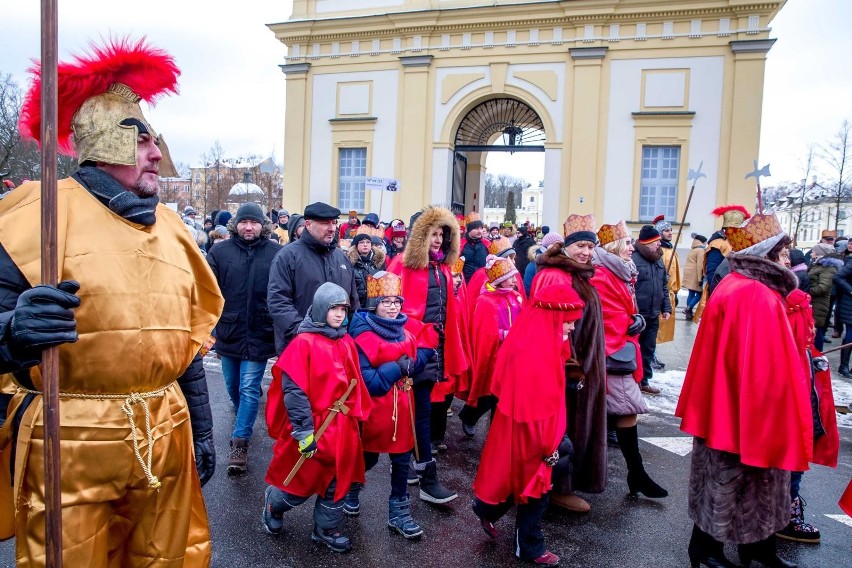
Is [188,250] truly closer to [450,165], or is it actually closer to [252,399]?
[252,399]

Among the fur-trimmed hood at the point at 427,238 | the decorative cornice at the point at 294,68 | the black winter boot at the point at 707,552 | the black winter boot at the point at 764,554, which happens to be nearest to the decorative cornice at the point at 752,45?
the decorative cornice at the point at 294,68

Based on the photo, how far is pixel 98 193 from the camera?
2.18m

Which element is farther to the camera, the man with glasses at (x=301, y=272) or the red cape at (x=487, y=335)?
the red cape at (x=487, y=335)

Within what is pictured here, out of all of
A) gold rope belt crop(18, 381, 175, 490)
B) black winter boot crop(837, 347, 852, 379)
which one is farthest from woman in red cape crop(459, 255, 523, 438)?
black winter boot crop(837, 347, 852, 379)

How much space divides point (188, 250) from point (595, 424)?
9.79ft

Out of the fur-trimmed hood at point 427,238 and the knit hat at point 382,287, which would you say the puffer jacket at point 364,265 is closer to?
the fur-trimmed hood at point 427,238

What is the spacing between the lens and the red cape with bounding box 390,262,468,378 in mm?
4961

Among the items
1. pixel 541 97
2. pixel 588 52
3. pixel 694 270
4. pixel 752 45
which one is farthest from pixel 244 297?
pixel 752 45

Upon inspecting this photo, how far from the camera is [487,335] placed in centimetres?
573

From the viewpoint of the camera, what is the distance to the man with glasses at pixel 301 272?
4.63 m

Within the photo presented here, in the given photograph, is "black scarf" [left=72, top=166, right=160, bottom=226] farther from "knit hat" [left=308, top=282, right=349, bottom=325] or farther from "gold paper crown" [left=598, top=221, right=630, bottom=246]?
"gold paper crown" [left=598, top=221, right=630, bottom=246]

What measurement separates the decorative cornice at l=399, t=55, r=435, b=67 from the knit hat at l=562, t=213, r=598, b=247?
16.4 meters

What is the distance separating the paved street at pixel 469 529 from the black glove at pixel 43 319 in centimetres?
230

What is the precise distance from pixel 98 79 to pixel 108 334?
3.03ft
